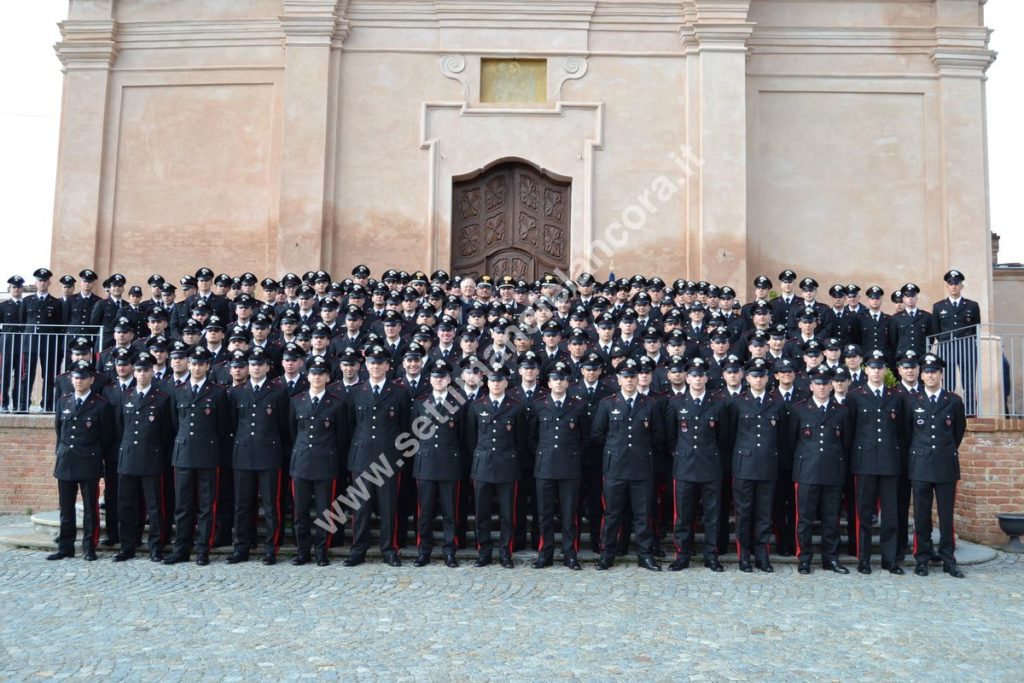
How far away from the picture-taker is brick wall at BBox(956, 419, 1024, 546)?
10211mm

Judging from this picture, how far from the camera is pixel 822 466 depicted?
846cm

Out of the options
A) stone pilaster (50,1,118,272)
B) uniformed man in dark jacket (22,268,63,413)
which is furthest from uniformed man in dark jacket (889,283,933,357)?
stone pilaster (50,1,118,272)

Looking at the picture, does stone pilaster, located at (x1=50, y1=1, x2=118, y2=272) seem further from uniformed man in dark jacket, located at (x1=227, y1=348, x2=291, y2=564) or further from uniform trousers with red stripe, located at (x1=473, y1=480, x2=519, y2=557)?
uniform trousers with red stripe, located at (x1=473, y1=480, x2=519, y2=557)

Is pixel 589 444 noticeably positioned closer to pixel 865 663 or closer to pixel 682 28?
pixel 865 663

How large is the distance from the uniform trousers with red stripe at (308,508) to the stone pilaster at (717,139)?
841 cm

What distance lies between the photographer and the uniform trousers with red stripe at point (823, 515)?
8.45 meters

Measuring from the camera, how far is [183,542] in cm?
862

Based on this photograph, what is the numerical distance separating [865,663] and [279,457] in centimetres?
513

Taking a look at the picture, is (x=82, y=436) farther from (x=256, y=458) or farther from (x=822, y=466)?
(x=822, y=466)

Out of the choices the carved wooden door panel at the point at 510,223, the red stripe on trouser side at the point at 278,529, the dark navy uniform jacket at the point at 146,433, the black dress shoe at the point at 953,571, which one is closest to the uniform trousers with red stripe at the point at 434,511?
the red stripe on trouser side at the point at 278,529

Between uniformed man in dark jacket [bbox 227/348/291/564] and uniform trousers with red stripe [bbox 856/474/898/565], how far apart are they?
16.7 ft

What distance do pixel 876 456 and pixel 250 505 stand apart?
17.9 feet

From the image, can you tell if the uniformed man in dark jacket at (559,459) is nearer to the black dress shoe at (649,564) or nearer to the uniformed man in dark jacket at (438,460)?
the black dress shoe at (649,564)

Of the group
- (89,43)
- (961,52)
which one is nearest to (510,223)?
(89,43)
